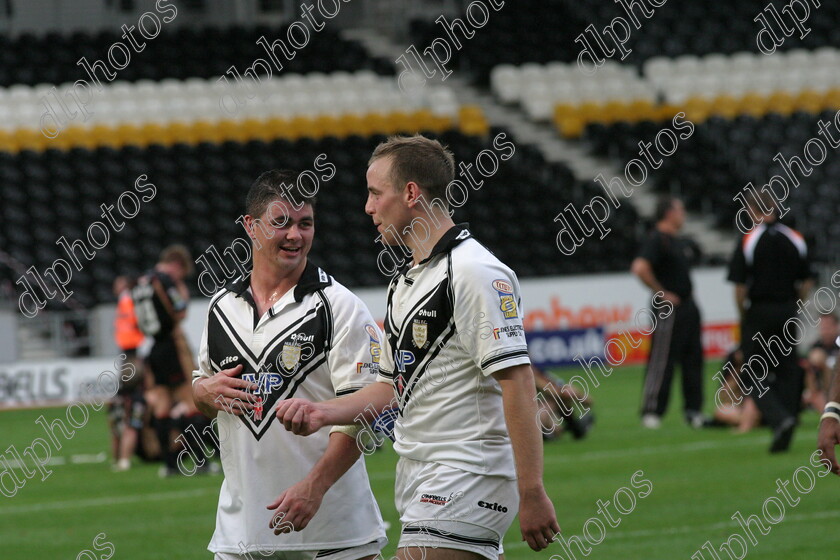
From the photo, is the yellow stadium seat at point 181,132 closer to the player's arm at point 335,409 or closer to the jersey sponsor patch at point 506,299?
the player's arm at point 335,409

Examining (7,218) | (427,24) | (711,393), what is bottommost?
(711,393)

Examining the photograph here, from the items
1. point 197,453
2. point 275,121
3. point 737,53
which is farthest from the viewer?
point 737,53

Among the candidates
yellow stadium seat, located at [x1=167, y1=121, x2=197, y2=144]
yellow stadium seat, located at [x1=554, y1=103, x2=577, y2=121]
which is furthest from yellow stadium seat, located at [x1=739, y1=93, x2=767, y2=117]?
yellow stadium seat, located at [x1=167, y1=121, x2=197, y2=144]

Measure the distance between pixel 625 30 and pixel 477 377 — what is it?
3028cm

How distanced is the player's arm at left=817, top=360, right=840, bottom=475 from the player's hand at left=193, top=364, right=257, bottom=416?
2.35 meters

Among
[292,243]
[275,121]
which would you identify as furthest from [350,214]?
[292,243]

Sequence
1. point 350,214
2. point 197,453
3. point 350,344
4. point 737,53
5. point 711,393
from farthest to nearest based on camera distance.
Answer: point 737,53, point 350,214, point 711,393, point 197,453, point 350,344

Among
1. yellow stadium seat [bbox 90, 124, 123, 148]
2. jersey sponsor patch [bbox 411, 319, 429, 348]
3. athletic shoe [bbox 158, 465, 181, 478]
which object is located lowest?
jersey sponsor patch [bbox 411, 319, 429, 348]

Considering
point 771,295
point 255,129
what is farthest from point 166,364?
point 255,129

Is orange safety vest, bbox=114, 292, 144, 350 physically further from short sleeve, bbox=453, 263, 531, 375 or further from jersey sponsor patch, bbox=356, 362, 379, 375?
short sleeve, bbox=453, 263, 531, 375

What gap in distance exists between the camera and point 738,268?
13117 millimetres

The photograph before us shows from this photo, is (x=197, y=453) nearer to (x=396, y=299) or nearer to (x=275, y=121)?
(x=396, y=299)

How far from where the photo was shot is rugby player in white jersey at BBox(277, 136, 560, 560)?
4246 millimetres

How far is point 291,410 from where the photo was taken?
434 cm
